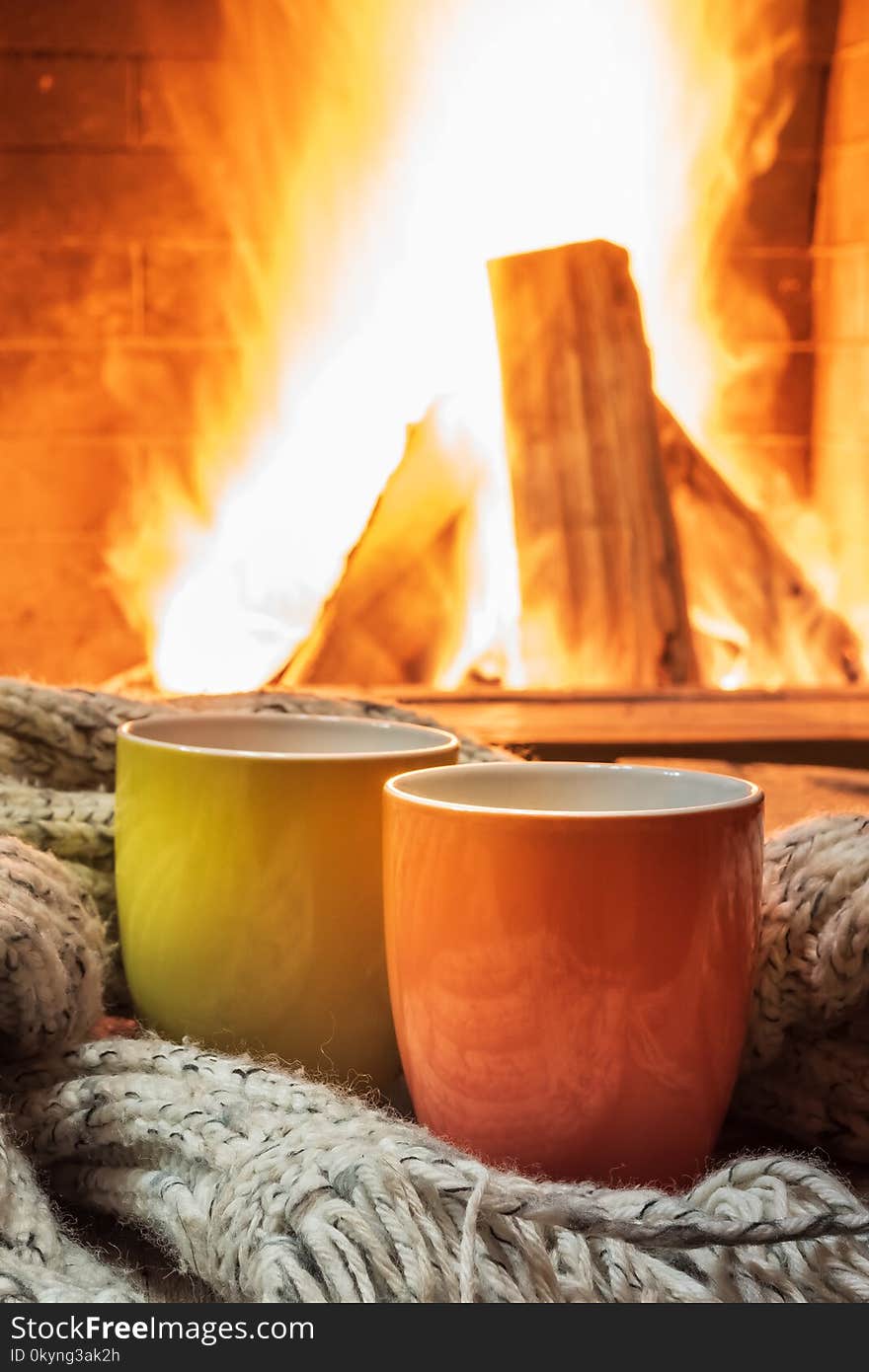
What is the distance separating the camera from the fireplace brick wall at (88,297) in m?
1.55

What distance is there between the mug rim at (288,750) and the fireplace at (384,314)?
105 cm

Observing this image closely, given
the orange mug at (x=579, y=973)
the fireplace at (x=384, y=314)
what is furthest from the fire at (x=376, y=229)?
the orange mug at (x=579, y=973)

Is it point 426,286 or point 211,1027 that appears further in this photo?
point 426,286

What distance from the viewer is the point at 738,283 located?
1.67 m

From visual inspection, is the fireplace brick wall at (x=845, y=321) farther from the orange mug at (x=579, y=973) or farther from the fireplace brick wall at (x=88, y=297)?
the orange mug at (x=579, y=973)

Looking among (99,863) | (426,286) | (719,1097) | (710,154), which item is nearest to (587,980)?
(719,1097)

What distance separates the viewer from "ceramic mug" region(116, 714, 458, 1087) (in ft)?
1.22

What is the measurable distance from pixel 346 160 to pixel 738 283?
1.53 ft

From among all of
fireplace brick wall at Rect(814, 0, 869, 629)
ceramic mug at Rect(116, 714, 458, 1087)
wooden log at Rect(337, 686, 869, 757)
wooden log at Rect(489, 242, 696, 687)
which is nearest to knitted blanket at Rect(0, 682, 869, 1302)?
ceramic mug at Rect(116, 714, 458, 1087)

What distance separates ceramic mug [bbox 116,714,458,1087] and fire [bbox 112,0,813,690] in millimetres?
1197

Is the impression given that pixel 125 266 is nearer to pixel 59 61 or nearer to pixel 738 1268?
pixel 59 61
